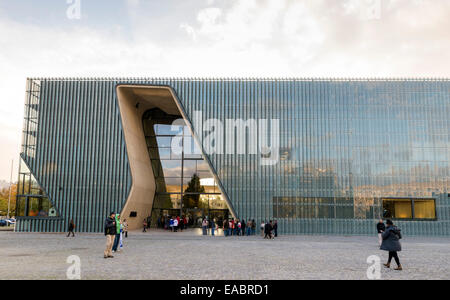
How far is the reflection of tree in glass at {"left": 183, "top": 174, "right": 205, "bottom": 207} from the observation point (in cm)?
3278

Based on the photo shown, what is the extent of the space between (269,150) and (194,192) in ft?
28.2

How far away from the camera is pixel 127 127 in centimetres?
3041

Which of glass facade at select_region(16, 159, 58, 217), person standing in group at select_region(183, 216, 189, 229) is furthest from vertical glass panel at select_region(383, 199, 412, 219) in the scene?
glass facade at select_region(16, 159, 58, 217)

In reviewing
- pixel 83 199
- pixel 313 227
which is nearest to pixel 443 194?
pixel 313 227

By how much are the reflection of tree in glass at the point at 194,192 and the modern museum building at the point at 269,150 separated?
4.36 metres

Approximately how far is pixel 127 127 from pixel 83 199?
7.14m

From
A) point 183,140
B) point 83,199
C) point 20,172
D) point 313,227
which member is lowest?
point 313,227

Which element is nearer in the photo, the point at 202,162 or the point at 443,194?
the point at 443,194

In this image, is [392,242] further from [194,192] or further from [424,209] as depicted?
[194,192]

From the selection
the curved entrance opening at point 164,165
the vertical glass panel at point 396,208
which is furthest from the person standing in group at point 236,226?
the vertical glass panel at point 396,208

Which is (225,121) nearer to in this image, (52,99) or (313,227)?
(313,227)

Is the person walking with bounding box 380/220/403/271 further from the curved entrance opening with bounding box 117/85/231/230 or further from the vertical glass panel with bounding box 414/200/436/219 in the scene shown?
the curved entrance opening with bounding box 117/85/231/230

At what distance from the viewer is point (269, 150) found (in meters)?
29.4

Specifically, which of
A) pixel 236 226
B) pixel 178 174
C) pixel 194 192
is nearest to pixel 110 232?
pixel 236 226
